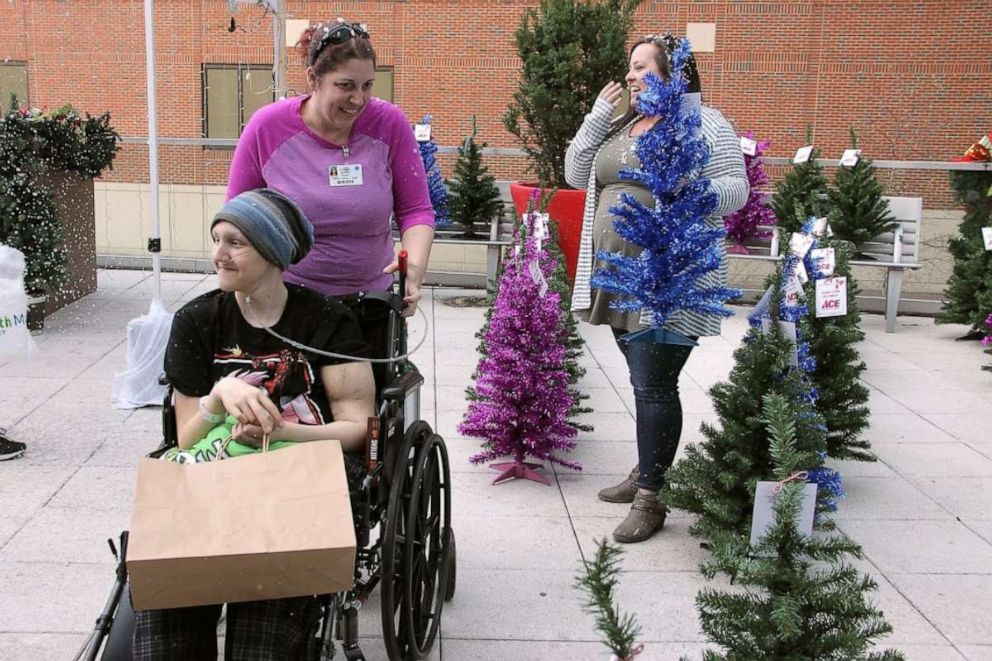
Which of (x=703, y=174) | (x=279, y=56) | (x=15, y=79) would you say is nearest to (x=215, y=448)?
(x=703, y=174)

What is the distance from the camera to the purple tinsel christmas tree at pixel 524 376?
468cm

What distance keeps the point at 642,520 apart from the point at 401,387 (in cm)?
167

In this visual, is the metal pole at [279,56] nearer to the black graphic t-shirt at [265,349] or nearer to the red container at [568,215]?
the red container at [568,215]

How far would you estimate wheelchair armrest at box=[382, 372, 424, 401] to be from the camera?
2.75 metres

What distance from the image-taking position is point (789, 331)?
12.4 ft

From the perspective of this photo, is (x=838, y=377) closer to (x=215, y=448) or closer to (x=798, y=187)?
(x=215, y=448)

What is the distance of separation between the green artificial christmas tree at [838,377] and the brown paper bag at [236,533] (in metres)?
3.00

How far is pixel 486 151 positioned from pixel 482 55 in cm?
721

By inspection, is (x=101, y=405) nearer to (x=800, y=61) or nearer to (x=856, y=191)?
(x=856, y=191)

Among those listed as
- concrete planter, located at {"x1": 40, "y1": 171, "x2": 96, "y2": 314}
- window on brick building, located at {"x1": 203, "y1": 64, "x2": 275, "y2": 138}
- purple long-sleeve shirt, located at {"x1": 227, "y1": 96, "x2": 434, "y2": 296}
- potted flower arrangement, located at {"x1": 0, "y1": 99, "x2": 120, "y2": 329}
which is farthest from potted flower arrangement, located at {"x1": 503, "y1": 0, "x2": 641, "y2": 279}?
window on brick building, located at {"x1": 203, "y1": 64, "x2": 275, "y2": 138}

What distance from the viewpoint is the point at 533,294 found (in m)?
4.66

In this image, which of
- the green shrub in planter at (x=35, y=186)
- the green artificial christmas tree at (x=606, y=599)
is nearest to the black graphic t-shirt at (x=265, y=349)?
the green artificial christmas tree at (x=606, y=599)

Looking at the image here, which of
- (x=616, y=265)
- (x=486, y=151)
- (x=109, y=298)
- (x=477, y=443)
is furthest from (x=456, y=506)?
(x=486, y=151)

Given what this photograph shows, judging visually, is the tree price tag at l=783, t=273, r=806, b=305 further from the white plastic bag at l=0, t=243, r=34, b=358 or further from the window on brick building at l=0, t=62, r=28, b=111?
the window on brick building at l=0, t=62, r=28, b=111
